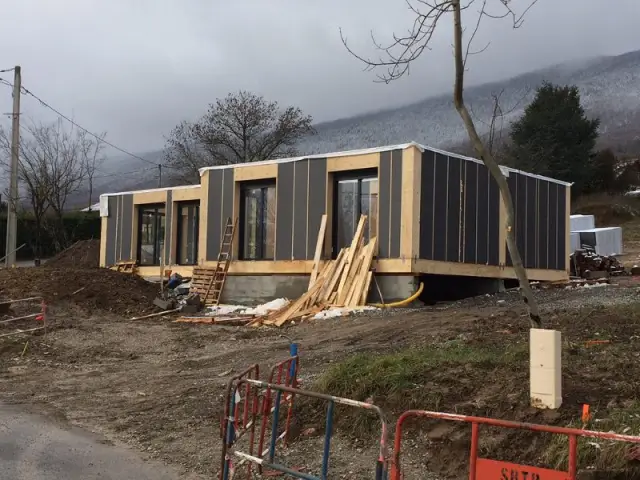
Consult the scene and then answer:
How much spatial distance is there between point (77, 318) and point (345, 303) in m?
6.69

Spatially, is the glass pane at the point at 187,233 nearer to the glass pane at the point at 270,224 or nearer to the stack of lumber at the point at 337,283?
the glass pane at the point at 270,224

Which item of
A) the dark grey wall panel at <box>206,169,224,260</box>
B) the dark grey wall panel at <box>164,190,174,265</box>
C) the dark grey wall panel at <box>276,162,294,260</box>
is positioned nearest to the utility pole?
the dark grey wall panel at <box>164,190,174,265</box>

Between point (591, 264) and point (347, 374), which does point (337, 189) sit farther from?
point (591, 264)

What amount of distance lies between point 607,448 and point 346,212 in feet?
46.2

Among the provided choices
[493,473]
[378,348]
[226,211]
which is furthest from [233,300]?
[493,473]

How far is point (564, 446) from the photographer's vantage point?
5.09 m

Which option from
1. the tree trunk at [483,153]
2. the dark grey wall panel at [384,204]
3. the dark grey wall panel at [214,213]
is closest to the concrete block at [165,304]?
the dark grey wall panel at [214,213]

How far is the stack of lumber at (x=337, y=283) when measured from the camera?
16.5 metres

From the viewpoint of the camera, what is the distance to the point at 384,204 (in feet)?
57.7

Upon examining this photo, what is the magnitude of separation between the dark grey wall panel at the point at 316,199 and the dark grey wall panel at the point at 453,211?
10.5 ft

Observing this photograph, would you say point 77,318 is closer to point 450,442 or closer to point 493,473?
point 450,442

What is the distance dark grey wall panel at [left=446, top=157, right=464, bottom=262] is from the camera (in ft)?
60.2

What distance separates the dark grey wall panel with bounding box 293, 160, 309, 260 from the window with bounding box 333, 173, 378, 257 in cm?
84

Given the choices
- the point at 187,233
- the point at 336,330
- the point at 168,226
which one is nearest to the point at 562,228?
the point at 336,330
